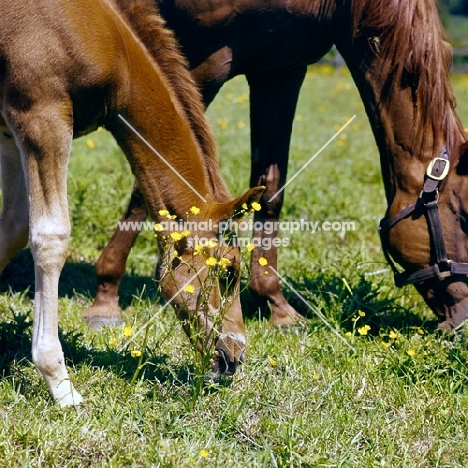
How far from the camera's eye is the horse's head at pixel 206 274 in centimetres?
313

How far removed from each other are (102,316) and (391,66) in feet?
7.05

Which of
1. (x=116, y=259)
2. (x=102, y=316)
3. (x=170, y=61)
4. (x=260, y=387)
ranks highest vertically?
(x=170, y=61)

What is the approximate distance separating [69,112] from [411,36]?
181 centimetres

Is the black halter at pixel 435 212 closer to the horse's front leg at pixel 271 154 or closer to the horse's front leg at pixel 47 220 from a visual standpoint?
the horse's front leg at pixel 271 154

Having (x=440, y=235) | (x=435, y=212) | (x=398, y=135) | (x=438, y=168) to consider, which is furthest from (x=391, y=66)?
(x=440, y=235)

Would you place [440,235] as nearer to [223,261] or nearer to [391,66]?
[391,66]

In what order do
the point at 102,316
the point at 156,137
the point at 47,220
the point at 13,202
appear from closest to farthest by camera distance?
1. the point at 47,220
2. the point at 156,137
3. the point at 13,202
4. the point at 102,316

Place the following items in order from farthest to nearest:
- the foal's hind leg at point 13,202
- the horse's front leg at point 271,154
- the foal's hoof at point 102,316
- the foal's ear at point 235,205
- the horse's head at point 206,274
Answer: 1. the horse's front leg at point 271,154
2. the foal's hoof at point 102,316
3. the foal's hind leg at point 13,202
4. the horse's head at point 206,274
5. the foal's ear at point 235,205

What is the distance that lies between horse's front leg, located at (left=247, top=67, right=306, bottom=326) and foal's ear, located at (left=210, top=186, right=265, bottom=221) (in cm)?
111

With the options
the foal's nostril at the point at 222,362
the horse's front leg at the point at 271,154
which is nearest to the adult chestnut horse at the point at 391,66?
the horse's front leg at the point at 271,154

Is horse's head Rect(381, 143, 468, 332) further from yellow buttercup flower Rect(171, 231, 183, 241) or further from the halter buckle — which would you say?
yellow buttercup flower Rect(171, 231, 183, 241)

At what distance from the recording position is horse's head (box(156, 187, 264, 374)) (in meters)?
3.13

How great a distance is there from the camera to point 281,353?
356cm

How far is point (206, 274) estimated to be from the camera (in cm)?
328
